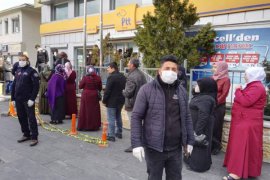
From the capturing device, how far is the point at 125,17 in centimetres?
1454

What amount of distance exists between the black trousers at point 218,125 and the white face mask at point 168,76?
8.98 ft

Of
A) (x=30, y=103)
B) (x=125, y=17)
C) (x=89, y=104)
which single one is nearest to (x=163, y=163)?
(x=30, y=103)

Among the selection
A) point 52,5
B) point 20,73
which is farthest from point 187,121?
point 52,5

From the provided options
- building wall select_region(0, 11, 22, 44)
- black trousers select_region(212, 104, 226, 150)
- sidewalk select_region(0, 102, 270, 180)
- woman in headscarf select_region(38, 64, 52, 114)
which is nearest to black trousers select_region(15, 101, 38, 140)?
sidewalk select_region(0, 102, 270, 180)

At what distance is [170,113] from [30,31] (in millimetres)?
26157

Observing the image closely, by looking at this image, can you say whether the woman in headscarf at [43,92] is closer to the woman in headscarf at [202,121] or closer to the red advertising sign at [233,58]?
the woman in headscarf at [202,121]

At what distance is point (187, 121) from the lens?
3436 millimetres

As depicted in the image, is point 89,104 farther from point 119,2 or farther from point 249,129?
point 119,2

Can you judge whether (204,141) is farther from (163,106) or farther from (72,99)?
(72,99)

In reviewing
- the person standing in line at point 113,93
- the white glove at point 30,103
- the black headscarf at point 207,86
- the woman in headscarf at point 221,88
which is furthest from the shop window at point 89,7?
the black headscarf at point 207,86

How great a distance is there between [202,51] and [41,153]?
669 centimetres

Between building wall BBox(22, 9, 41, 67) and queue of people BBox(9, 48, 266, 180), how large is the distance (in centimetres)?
1967

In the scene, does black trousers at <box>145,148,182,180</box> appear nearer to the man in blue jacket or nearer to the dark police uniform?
the man in blue jacket

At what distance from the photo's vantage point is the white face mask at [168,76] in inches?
125
